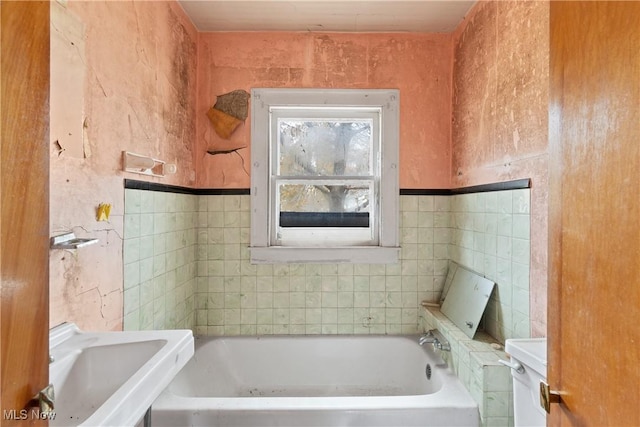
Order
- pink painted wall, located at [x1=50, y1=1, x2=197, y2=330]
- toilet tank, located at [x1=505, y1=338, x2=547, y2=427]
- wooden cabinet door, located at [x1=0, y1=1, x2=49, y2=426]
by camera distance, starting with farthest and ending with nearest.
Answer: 1. pink painted wall, located at [x1=50, y1=1, x2=197, y2=330]
2. toilet tank, located at [x1=505, y1=338, x2=547, y2=427]
3. wooden cabinet door, located at [x1=0, y1=1, x2=49, y2=426]

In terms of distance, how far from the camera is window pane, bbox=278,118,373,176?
2279mm

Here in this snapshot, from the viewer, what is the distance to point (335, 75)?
2180mm

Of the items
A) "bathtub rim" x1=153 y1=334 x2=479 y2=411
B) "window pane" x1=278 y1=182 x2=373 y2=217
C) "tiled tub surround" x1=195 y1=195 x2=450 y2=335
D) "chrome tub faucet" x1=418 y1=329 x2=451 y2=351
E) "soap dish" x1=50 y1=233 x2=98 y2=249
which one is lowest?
"bathtub rim" x1=153 y1=334 x2=479 y2=411

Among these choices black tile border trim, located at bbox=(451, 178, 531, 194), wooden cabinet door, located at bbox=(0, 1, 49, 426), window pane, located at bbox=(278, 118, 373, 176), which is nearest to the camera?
wooden cabinet door, located at bbox=(0, 1, 49, 426)

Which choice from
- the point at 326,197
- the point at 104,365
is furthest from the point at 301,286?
the point at 104,365

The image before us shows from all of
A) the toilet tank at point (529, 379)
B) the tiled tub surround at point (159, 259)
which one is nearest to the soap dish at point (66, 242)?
the tiled tub surround at point (159, 259)

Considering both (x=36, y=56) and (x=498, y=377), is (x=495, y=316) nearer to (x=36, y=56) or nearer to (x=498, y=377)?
(x=498, y=377)

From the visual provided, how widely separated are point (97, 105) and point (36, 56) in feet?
2.64

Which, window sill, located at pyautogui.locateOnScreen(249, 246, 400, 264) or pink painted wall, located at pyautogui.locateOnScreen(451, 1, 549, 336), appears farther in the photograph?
window sill, located at pyautogui.locateOnScreen(249, 246, 400, 264)

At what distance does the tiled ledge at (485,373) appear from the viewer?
54.1 inches

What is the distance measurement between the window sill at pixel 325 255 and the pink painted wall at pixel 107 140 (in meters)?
0.80

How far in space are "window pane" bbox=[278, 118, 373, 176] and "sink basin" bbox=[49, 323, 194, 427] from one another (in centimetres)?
146

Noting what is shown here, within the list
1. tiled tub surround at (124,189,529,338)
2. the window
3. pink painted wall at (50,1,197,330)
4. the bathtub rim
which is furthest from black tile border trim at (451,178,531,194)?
pink painted wall at (50,1,197,330)

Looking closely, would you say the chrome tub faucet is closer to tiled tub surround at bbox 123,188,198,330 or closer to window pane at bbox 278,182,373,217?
window pane at bbox 278,182,373,217
